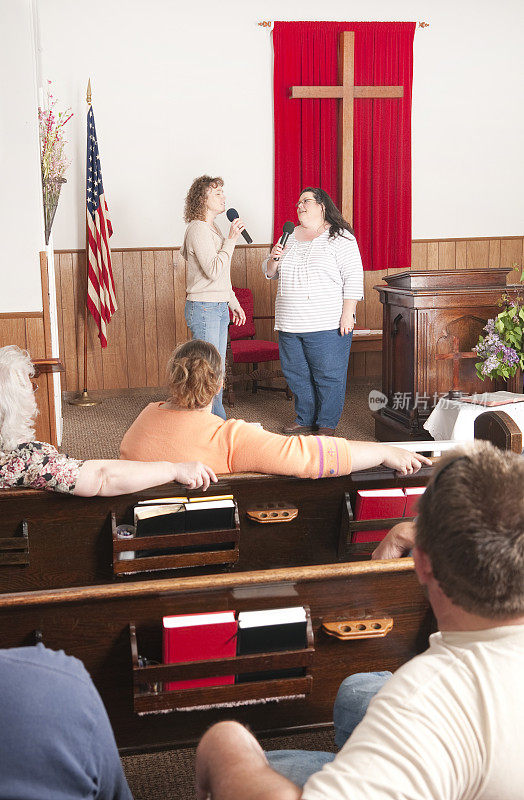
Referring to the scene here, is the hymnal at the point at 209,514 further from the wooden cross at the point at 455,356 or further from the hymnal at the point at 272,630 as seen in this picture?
the wooden cross at the point at 455,356

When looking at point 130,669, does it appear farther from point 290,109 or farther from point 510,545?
point 290,109

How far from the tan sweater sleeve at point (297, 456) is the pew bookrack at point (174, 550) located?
0.19 metres

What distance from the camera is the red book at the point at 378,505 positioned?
2357mm

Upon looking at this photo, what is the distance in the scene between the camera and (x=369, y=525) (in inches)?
93.1

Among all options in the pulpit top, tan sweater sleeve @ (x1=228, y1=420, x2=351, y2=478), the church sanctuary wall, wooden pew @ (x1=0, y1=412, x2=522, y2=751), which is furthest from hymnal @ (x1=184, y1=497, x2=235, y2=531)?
the church sanctuary wall

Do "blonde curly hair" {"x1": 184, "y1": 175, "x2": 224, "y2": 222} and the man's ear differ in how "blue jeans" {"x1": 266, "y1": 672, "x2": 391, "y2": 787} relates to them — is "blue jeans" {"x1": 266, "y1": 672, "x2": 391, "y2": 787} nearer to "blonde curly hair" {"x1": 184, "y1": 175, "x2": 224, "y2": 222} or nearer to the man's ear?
the man's ear

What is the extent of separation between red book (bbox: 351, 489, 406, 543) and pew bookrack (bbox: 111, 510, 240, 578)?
0.37 metres

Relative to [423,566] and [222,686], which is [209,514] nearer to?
[222,686]

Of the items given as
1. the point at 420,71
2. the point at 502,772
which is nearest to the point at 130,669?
the point at 502,772

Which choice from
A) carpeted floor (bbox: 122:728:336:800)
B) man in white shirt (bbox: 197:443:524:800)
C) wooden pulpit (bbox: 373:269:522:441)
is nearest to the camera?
man in white shirt (bbox: 197:443:524:800)

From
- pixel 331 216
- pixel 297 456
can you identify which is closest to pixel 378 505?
pixel 297 456

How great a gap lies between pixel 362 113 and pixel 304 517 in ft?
16.9

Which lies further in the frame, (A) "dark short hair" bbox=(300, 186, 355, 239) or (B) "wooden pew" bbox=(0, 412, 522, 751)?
(A) "dark short hair" bbox=(300, 186, 355, 239)

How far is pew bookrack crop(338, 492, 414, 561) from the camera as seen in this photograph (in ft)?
7.75
